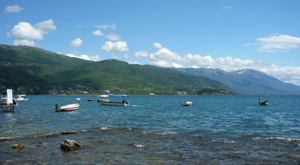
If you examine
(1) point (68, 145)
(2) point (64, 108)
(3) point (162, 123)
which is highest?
(1) point (68, 145)

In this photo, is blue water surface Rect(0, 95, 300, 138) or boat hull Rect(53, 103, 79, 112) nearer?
blue water surface Rect(0, 95, 300, 138)

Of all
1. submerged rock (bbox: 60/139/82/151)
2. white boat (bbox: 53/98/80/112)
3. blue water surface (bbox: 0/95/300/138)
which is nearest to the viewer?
submerged rock (bbox: 60/139/82/151)

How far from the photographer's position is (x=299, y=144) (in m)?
29.1

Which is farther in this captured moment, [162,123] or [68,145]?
[162,123]

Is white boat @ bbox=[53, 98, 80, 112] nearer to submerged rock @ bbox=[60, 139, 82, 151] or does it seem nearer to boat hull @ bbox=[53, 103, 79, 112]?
boat hull @ bbox=[53, 103, 79, 112]

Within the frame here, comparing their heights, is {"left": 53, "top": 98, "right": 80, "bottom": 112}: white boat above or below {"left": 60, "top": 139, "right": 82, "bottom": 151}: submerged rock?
below

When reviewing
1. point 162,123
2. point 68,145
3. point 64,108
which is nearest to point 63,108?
point 64,108

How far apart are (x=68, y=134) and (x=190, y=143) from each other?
689 inches

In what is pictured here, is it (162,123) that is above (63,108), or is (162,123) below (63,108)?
below

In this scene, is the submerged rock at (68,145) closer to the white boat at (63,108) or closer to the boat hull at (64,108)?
the white boat at (63,108)

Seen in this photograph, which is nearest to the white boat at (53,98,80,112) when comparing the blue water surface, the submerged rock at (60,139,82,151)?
the blue water surface

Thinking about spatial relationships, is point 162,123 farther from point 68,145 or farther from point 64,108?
point 64,108

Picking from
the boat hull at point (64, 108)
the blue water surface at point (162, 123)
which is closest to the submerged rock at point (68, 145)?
the blue water surface at point (162, 123)

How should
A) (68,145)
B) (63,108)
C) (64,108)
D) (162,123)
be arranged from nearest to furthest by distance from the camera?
(68,145)
(162,123)
(63,108)
(64,108)
